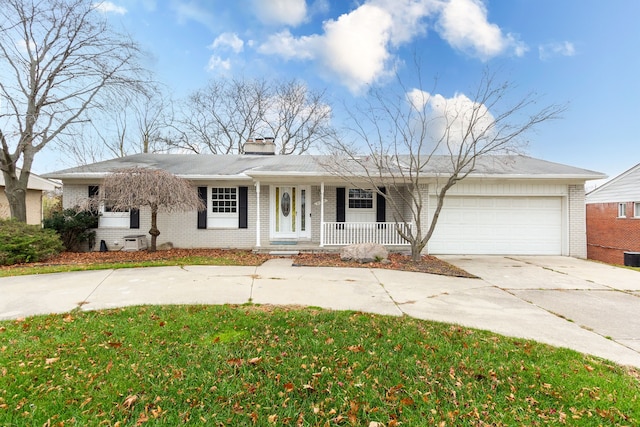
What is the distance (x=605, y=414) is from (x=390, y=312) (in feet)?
8.05

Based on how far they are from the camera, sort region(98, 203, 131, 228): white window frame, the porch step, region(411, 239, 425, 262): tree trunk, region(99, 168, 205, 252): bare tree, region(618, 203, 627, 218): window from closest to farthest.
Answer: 1. region(99, 168, 205, 252): bare tree
2. region(411, 239, 425, 262): tree trunk
3. the porch step
4. region(98, 203, 131, 228): white window frame
5. region(618, 203, 627, 218): window

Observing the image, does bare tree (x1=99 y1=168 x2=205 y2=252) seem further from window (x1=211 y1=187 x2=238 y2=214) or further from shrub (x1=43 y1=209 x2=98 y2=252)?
shrub (x1=43 y1=209 x2=98 y2=252)

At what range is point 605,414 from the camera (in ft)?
7.45

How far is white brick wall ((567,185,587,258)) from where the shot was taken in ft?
33.9

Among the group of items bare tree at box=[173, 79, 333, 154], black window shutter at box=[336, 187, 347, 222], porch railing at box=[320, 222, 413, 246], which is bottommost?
porch railing at box=[320, 222, 413, 246]

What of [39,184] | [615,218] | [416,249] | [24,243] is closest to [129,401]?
[416,249]

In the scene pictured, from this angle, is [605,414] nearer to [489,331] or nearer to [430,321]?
[489,331]

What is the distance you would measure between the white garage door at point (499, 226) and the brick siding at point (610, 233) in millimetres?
7521

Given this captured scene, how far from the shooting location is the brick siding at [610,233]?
1442 centimetres

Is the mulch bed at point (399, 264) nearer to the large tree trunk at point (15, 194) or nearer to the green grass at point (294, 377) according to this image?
the green grass at point (294, 377)

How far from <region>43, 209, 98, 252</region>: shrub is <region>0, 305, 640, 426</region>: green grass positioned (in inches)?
308

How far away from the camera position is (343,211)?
11.2m

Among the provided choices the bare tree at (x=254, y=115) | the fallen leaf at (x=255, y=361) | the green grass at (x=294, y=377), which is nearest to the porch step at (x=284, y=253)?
the green grass at (x=294, y=377)

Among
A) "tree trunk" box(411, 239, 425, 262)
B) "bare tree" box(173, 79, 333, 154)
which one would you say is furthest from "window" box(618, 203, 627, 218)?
"bare tree" box(173, 79, 333, 154)
